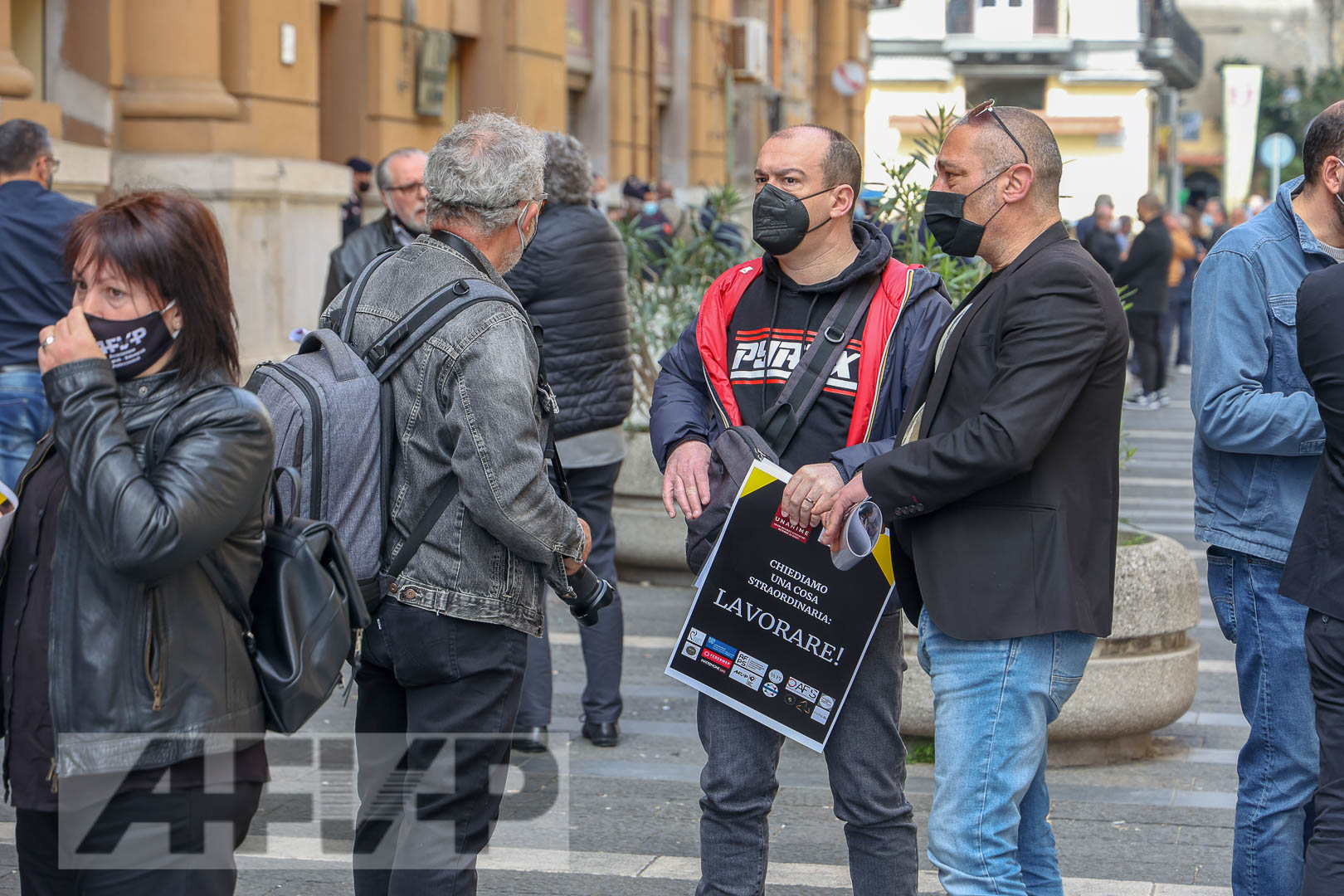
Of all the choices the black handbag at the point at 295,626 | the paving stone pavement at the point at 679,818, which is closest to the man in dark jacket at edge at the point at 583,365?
the paving stone pavement at the point at 679,818

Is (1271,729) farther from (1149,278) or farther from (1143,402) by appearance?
(1143,402)

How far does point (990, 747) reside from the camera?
124 inches

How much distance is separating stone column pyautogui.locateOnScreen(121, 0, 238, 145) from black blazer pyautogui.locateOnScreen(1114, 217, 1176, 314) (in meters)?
9.28

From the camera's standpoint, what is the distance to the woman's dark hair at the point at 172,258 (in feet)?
8.64

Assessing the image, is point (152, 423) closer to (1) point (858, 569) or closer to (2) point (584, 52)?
(1) point (858, 569)

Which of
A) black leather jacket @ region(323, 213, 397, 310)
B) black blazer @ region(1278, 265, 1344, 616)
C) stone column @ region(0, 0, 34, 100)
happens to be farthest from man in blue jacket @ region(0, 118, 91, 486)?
black blazer @ region(1278, 265, 1344, 616)

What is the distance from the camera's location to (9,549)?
2664mm

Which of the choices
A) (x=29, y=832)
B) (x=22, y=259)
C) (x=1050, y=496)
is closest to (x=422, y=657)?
(x=29, y=832)

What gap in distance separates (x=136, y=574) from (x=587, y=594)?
53.4 inches

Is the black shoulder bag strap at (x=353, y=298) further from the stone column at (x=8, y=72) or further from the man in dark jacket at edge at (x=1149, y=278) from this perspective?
the man in dark jacket at edge at (x=1149, y=278)

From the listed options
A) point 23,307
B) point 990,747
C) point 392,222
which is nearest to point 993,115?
point 990,747

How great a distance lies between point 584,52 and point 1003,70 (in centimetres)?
2244

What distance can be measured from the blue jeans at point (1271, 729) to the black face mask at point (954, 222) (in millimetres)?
969

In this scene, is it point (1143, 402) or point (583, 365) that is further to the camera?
point (1143, 402)
